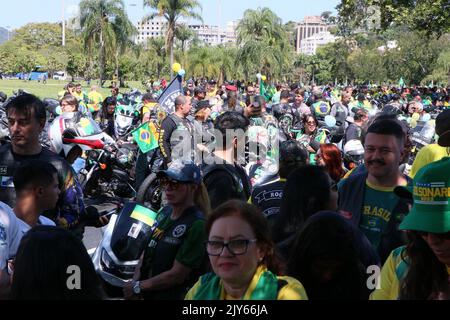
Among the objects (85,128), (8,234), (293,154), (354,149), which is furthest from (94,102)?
(8,234)

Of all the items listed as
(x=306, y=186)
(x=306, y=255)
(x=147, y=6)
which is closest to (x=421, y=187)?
(x=306, y=255)

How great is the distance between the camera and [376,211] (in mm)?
4234

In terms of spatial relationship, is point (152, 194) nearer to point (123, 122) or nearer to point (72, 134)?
point (72, 134)

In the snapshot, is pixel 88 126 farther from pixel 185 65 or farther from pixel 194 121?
pixel 185 65

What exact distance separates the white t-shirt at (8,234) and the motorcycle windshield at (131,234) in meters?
0.78

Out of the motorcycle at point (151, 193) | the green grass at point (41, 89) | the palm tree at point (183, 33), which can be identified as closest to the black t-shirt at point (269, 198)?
the motorcycle at point (151, 193)

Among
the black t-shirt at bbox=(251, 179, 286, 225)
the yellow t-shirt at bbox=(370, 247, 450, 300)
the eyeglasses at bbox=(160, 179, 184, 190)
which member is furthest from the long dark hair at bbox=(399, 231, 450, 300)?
the black t-shirt at bbox=(251, 179, 286, 225)

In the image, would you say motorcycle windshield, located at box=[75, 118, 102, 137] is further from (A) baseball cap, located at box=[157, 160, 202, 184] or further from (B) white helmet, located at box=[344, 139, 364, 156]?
(A) baseball cap, located at box=[157, 160, 202, 184]

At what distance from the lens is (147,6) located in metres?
50.3

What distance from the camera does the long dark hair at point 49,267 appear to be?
2604mm

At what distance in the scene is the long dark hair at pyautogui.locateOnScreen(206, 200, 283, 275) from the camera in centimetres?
291

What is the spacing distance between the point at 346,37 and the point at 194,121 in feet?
281

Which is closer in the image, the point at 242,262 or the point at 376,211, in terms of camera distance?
the point at 242,262

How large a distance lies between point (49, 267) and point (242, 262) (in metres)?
0.73
